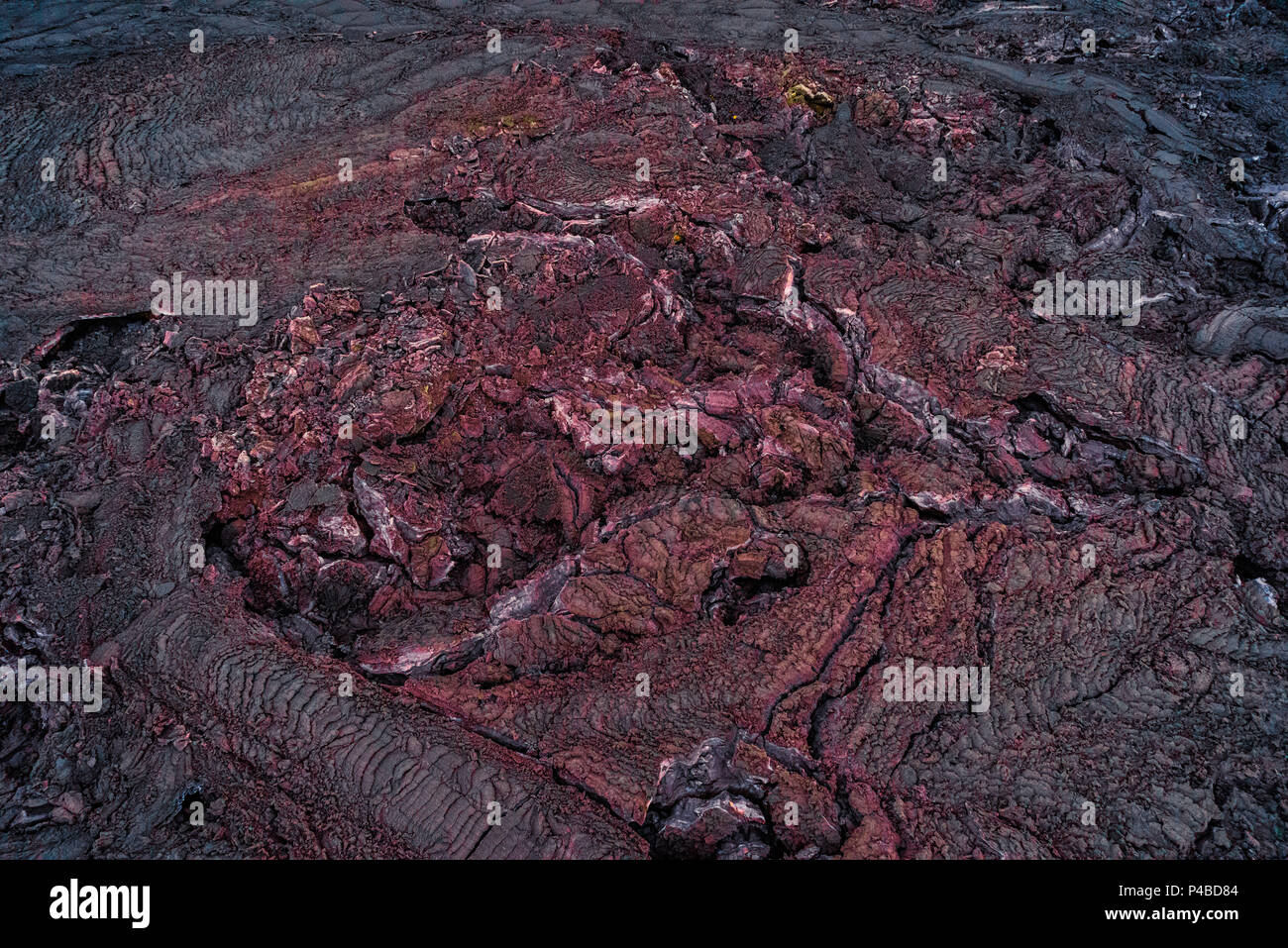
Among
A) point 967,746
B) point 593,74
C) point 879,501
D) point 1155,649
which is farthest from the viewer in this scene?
point 593,74

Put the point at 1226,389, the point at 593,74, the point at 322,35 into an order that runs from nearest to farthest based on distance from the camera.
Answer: the point at 1226,389 < the point at 593,74 < the point at 322,35

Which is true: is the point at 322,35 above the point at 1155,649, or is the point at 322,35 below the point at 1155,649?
above

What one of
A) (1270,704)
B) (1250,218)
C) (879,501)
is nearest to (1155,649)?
(1270,704)

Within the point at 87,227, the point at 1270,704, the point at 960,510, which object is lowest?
the point at 1270,704

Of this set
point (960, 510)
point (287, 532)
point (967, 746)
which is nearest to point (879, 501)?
point (960, 510)

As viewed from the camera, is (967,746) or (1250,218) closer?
(967,746)

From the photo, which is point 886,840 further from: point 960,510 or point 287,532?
point 287,532
